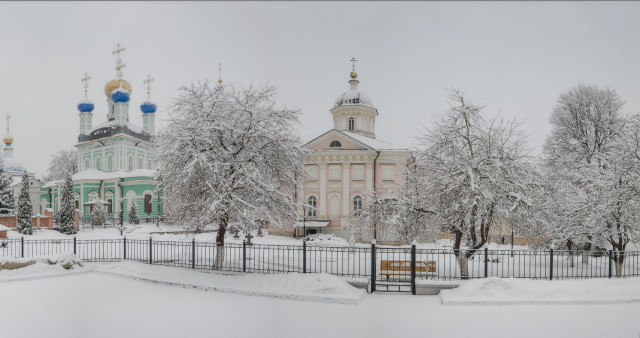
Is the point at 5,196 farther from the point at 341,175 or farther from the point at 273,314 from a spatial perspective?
the point at 273,314

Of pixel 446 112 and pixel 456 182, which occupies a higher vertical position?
pixel 446 112

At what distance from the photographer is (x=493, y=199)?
13.4 meters

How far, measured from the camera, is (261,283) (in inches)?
512

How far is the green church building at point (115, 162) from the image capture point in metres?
44.9

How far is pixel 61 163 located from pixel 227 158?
6194 centimetres

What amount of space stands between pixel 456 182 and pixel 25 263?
15086 mm

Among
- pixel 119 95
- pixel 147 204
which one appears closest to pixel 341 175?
pixel 147 204

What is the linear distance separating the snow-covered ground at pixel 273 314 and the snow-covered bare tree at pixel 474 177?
2475 mm

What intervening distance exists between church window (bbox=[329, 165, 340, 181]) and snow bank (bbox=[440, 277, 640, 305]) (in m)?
22.7

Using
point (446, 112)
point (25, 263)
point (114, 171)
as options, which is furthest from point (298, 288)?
point (114, 171)

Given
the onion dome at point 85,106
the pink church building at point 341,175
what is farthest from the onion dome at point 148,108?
the pink church building at point 341,175

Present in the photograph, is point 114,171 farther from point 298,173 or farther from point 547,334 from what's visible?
point 547,334

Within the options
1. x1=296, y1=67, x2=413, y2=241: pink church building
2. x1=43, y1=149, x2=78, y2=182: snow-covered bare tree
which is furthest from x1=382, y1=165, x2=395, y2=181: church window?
x1=43, y1=149, x2=78, y2=182: snow-covered bare tree

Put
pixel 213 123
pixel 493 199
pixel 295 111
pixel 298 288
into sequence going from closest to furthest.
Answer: pixel 298 288, pixel 493 199, pixel 213 123, pixel 295 111
